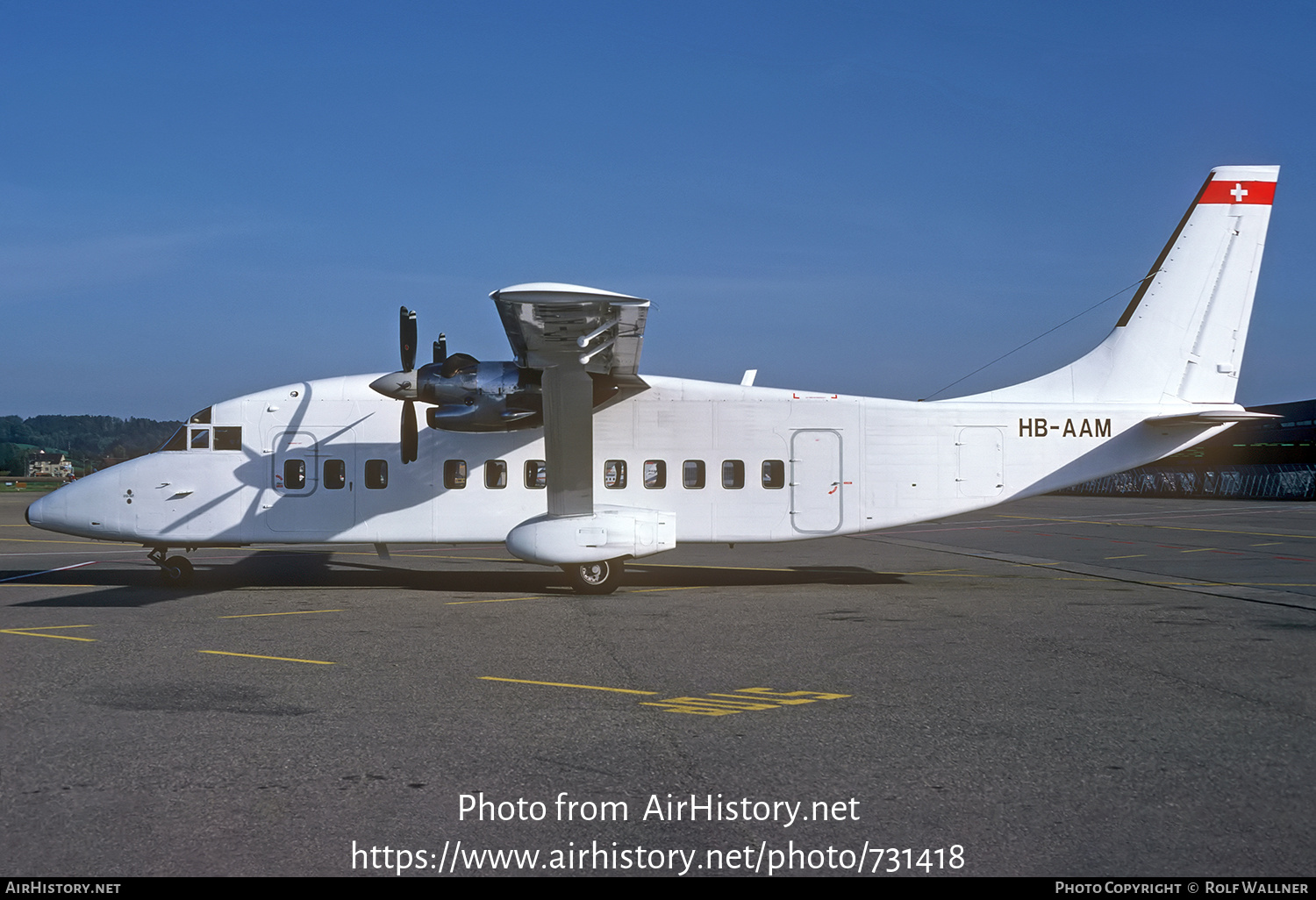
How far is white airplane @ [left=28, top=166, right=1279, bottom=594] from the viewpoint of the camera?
16.1m

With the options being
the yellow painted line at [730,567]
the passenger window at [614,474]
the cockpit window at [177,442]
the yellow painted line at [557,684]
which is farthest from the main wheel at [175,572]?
the yellow painted line at [557,684]

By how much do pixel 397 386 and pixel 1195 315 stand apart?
46.1ft

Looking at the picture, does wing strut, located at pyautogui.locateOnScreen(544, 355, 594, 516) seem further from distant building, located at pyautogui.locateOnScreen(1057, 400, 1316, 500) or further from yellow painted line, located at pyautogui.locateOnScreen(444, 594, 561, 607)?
distant building, located at pyautogui.locateOnScreen(1057, 400, 1316, 500)

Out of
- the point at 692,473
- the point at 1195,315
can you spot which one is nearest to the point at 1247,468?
the point at 1195,315

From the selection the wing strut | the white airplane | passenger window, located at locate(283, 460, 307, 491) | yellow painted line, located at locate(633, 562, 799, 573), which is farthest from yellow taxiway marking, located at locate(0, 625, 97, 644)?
yellow painted line, located at locate(633, 562, 799, 573)

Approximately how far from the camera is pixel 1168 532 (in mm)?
28766

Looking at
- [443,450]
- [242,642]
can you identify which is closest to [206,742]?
[242,642]

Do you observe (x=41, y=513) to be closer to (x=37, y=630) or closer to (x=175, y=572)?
(x=175, y=572)

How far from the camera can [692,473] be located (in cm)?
1622

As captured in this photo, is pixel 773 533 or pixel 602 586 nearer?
pixel 602 586

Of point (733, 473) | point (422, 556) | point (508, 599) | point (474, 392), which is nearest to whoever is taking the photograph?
point (508, 599)

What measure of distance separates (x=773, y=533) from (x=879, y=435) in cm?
257

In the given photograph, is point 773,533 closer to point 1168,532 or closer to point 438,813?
point 438,813

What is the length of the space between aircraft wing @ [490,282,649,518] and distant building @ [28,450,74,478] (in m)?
127
